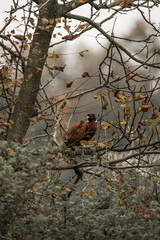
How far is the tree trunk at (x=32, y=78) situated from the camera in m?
6.65

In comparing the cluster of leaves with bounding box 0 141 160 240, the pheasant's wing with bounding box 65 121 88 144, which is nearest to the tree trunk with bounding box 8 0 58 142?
the pheasant's wing with bounding box 65 121 88 144

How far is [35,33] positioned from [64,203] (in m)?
3.01

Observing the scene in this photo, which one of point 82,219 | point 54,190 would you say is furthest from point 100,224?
point 54,190

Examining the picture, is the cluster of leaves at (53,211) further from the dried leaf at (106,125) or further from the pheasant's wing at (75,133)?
the pheasant's wing at (75,133)

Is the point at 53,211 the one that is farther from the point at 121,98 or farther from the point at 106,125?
the point at 121,98

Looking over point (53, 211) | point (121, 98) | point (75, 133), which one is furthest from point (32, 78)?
point (53, 211)

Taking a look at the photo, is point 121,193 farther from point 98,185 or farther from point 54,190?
point 54,190

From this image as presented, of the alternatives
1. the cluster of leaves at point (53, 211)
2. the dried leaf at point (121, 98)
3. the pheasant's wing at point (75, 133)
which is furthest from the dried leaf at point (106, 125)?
the pheasant's wing at point (75, 133)

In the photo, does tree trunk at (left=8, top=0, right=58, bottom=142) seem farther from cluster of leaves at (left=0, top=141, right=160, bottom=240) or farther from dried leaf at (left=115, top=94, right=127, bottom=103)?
cluster of leaves at (left=0, top=141, right=160, bottom=240)

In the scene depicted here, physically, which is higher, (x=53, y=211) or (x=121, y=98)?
(x=121, y=98)

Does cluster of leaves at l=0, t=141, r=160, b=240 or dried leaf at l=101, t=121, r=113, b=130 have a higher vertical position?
dried leaf at l=101, t=121, r=113, b=130

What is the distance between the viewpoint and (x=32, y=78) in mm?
6863

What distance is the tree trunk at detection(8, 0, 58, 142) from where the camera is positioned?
21.8 feet

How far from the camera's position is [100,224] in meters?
4.74
